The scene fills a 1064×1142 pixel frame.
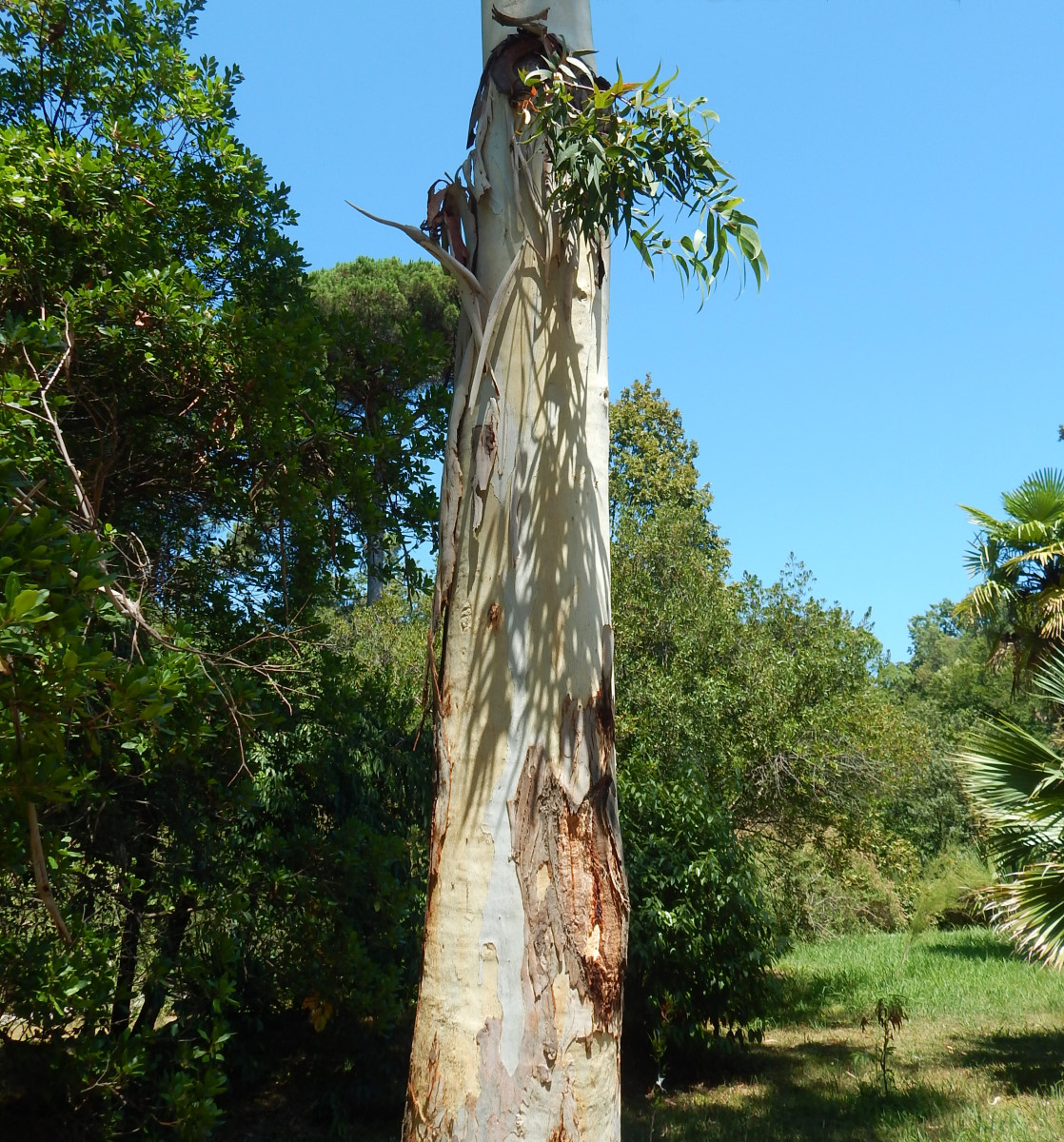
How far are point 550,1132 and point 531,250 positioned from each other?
2.67m

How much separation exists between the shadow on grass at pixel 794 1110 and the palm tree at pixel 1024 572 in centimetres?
534

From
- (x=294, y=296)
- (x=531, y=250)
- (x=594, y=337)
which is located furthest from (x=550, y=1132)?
(x=294, y=296)

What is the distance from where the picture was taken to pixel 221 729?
4773 millimetres

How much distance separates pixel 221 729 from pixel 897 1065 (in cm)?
778

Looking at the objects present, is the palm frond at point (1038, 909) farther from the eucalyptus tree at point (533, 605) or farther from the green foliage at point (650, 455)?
the green foliage at point (650, 455)

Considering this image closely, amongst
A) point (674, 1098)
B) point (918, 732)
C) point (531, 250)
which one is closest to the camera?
point (531, 250)

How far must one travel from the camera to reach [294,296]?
636cm

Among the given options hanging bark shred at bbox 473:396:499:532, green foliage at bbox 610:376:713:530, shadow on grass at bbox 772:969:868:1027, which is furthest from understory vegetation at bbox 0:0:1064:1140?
green foliage at bbox 610:376:713:530

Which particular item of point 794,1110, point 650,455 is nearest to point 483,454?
point 794,1110

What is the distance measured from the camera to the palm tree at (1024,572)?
1125cm

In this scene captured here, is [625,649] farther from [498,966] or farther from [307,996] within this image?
[498,966]

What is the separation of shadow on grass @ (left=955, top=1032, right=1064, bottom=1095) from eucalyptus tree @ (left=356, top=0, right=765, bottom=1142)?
732cm

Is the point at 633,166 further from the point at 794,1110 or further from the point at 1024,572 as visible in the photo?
A: the point at 1024,572

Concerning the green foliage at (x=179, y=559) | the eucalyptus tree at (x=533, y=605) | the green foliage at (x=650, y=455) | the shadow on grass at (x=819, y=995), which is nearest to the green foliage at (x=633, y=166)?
the eucalyptus tree at (x=533, y=605)
